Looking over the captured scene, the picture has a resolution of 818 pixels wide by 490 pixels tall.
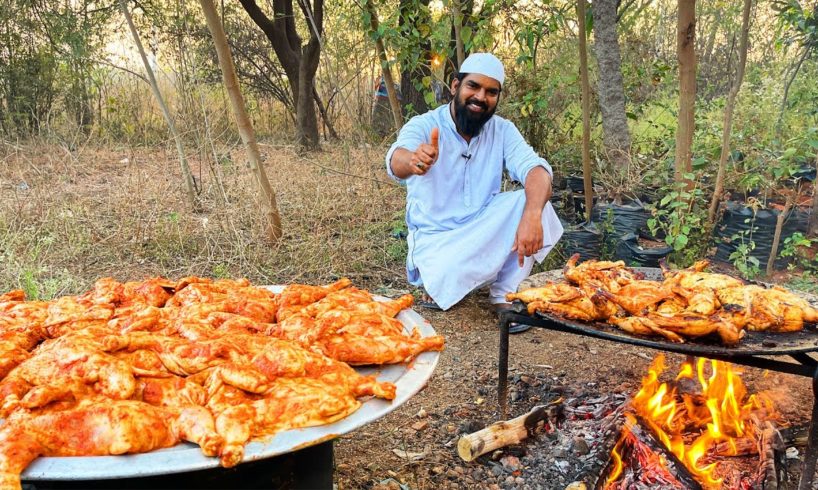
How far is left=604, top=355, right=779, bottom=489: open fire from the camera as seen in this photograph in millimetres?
2568

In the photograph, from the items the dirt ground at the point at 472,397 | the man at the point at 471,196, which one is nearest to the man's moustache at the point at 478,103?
the man at the point at 471,196

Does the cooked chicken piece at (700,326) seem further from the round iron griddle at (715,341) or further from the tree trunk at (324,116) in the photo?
the tree trunk at (324,116)

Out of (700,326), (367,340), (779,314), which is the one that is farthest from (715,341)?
(367,340)

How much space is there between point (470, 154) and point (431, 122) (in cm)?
40

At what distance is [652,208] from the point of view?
5.19 metres

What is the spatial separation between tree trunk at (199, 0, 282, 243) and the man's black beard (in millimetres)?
1943

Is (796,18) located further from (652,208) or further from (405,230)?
(405,230)

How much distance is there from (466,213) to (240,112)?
227 cm

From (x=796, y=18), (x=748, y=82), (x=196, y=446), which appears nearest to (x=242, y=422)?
(x=196, y=446)

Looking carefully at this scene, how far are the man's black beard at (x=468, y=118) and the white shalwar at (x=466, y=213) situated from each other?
98 mm

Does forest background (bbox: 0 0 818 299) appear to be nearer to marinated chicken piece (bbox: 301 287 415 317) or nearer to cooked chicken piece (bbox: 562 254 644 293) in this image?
cooked chicken piece (bbox: 562 254 644 293)

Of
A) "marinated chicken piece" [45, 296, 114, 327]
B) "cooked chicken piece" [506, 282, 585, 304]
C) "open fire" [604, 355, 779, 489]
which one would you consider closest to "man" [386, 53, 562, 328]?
"cooked chicken piece" [506, 282, 585, 304]

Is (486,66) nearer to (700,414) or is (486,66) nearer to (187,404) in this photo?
(700,414)

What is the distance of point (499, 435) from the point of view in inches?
112
